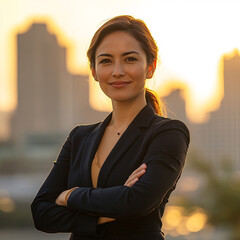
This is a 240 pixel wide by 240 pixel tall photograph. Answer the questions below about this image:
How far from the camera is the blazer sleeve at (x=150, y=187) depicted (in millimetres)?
1842

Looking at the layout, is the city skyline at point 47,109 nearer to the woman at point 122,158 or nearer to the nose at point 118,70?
the woman at point 122,158

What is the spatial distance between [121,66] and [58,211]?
0.54m

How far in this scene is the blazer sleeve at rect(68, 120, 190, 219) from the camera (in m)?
1.84

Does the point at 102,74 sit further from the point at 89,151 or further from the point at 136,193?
the point at 136,193

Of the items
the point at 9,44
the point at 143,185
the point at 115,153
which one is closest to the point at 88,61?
the point at 115,153

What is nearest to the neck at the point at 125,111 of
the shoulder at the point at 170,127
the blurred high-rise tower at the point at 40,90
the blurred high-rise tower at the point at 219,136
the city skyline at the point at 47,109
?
the shoulder at the point at 170,127

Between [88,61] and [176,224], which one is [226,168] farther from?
[88,61]

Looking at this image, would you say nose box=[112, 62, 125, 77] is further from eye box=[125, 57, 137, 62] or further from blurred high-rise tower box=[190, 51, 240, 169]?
blurred high-rise tower box=[190, 51, 240, 169]

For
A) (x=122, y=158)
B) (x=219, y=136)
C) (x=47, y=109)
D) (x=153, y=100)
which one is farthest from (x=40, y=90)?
(x=122, y=158)

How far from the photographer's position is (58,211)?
2.01m

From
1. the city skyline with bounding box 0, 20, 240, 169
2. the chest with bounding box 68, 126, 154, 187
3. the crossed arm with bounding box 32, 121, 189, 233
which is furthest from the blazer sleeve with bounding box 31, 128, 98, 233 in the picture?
the city skyline with bounding box 0, 20, 240, 169

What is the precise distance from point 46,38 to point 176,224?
56464 mm

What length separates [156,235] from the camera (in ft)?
6.14

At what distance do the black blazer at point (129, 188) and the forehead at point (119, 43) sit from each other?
0.72 feet
